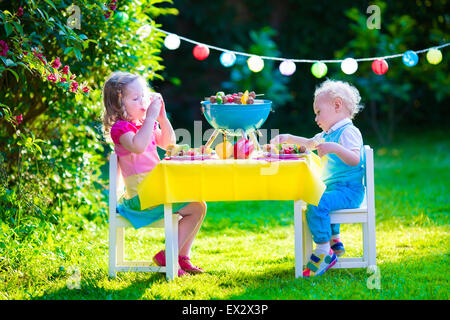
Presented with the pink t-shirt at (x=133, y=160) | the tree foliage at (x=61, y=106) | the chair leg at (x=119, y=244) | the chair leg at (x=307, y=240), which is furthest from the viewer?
the tree foliage at (x=61, y=106)

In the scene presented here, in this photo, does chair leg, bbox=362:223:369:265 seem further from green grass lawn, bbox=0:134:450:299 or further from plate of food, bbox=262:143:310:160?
plate of food, bbox=262:143:310:160

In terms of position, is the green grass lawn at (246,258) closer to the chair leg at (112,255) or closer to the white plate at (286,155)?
the chair leg at (112,255)

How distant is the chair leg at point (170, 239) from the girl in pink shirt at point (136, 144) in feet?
0.31

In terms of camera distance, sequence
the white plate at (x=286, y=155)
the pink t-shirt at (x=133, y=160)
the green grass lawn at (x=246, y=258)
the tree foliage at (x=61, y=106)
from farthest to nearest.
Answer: the tree foliage at (x=61, y=106) < the pink t-shirt at (x=133, y=160) < the white plate at (x=286, y=155) < the green grass lawn at (x=246, y=258)

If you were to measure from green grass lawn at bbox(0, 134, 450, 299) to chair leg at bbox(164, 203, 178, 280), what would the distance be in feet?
0.22

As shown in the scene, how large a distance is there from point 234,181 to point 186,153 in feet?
1.08

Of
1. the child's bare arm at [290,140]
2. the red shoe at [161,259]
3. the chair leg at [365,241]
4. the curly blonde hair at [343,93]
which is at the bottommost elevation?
the red shoe at [161,259]

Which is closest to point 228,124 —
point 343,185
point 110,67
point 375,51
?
point 343,185

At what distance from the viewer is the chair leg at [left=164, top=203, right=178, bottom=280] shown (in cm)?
335

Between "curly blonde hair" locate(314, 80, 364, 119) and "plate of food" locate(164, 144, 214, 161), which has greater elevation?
"curly blonde hair" locate(314, 80, 364, 119)

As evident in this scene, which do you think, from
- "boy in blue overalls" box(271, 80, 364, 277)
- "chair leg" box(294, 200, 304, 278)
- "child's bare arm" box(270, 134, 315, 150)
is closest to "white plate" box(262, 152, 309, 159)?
"boy in blue overalls" box(271, 80, 364, 277)

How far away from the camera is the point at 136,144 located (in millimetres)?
3336

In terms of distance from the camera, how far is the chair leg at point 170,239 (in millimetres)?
3348

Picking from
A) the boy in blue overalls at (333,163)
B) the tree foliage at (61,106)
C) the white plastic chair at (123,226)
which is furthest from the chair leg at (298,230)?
the tree foliage at (61,106)
